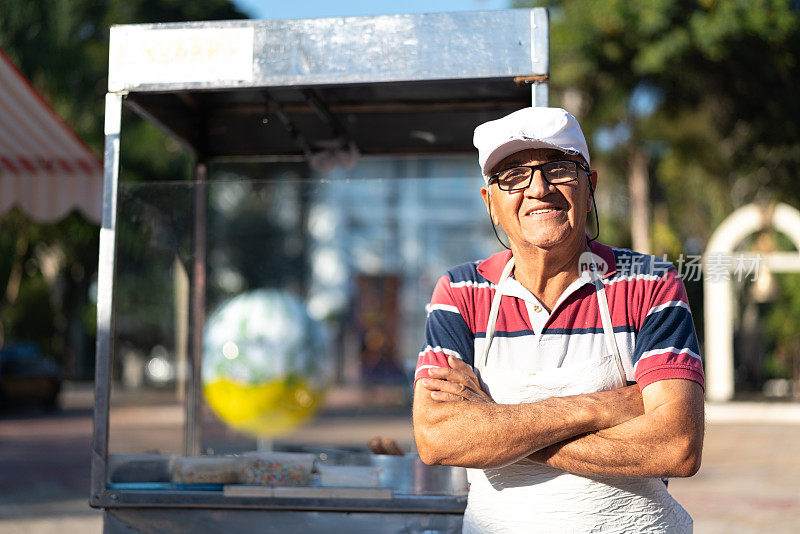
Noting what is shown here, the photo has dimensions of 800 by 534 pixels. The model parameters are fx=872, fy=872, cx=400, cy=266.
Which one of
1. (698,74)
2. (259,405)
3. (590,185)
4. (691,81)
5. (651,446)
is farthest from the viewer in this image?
(691,81)

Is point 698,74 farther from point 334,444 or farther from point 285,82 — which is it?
point 285,82

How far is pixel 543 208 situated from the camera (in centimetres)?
224

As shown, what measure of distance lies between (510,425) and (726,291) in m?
18.4

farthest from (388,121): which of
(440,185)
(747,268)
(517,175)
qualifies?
(517,175)

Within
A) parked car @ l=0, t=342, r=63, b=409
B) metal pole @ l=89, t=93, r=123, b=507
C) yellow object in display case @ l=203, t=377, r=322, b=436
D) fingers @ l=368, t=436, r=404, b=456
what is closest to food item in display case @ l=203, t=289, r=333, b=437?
yellow object in display case @ l=203, t=377, r=322, b=436

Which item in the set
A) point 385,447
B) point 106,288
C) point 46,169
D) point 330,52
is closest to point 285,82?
point 330,52

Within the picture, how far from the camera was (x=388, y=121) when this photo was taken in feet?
15.6

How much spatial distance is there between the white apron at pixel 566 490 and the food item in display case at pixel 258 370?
264 centimetres

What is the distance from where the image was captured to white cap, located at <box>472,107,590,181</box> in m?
2.18

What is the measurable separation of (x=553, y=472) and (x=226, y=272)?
569cm

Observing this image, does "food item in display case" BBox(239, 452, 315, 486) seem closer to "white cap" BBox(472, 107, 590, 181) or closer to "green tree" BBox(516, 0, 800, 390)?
"white cap" BBox(472, 107, 590, 181)

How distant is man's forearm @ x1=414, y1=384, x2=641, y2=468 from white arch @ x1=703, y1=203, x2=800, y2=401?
17.0 meters

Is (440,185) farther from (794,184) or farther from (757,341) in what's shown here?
(757,341)

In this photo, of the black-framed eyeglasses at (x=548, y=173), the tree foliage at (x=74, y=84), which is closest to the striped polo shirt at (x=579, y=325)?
the black-framed eyeglasses at (x=548, y=173)
